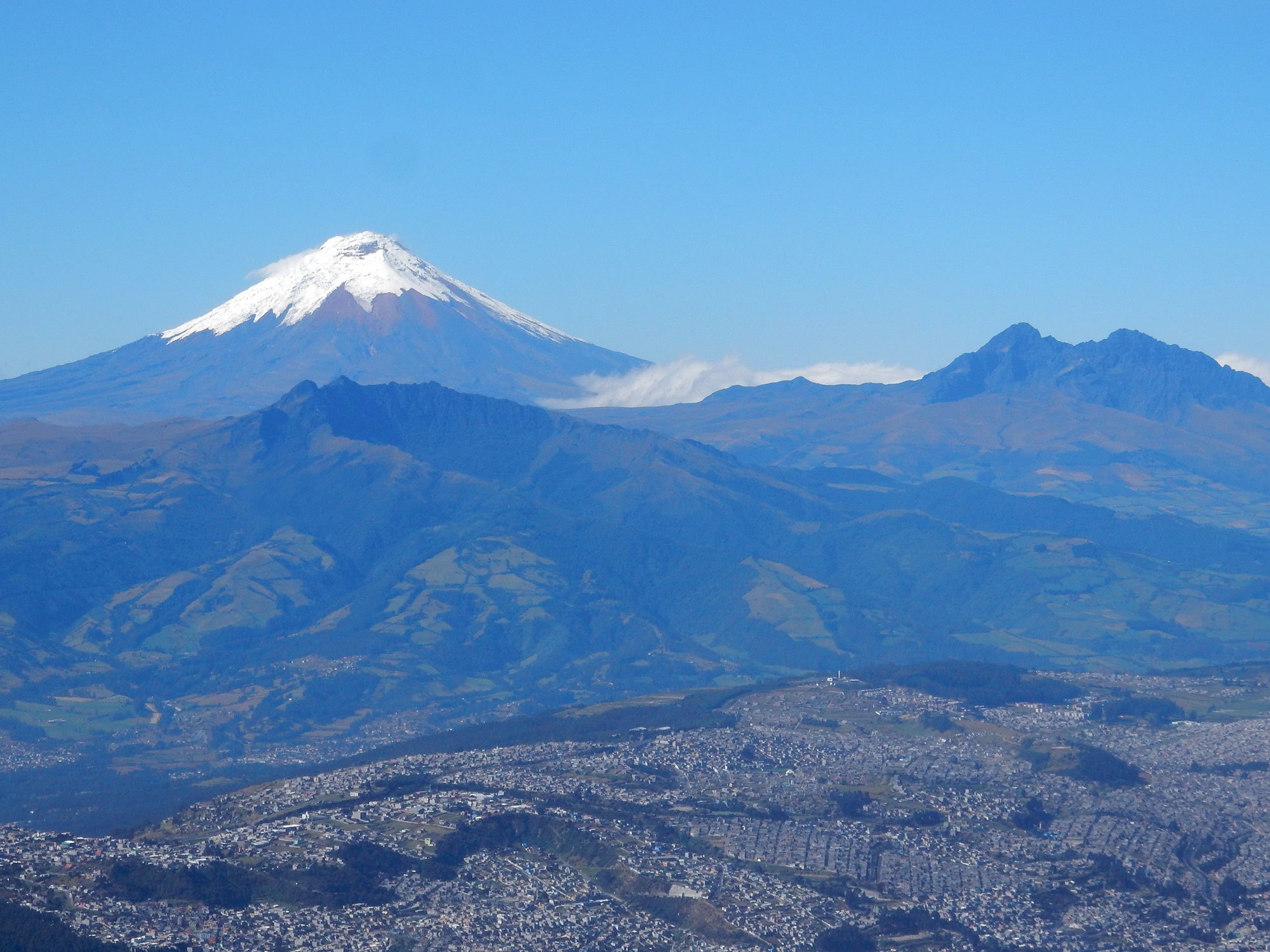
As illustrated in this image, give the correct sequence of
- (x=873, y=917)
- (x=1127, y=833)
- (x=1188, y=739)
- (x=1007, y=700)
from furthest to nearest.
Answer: (x=1007, y=700) < (x=1188, y=739) < (x=1127, y=833) < (x=873, y=917)

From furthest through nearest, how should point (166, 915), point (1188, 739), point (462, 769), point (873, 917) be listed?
point (1188, 739), point (462, 769), point (873, 917), point (166, 915)

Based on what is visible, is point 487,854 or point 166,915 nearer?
point 166,915

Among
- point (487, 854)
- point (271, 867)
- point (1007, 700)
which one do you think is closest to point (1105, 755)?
point (1007, 700)

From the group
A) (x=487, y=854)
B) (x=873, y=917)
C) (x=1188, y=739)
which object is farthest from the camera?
(x=1188, y=739)

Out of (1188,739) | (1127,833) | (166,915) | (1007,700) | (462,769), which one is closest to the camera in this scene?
(166,915)

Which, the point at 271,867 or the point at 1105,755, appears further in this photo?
the point at 1105,755

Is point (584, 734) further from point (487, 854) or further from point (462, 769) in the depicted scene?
point (487, 854)

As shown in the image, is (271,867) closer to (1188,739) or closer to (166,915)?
(166,915)

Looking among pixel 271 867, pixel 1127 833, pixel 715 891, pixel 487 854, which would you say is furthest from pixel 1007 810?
pixel 271 867
